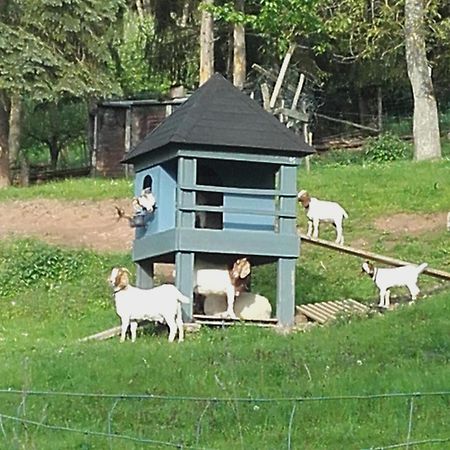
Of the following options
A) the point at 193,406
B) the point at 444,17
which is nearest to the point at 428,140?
the point at 444,17

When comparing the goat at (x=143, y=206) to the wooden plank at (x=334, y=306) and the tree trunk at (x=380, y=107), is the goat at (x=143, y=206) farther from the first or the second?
the tree trunk at (x=380, y=107)

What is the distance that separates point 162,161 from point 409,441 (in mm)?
8945

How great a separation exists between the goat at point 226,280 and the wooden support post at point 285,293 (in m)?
0.51

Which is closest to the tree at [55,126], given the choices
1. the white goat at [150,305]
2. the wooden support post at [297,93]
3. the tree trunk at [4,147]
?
the tree trunk at [4,147]

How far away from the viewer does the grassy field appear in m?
11.0

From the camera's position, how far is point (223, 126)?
18250 millimetres

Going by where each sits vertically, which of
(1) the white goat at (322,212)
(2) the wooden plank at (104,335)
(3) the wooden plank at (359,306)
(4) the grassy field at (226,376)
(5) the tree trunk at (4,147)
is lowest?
(2) the wooden plank at (104,335)

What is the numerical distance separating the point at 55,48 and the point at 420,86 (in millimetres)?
9876

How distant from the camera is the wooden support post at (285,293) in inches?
698

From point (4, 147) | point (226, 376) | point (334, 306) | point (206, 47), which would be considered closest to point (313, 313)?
point (334, 306)

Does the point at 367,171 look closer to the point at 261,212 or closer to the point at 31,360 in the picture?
the point at 261,212

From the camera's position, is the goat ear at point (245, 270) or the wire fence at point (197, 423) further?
the goat ear at point (245, 270)

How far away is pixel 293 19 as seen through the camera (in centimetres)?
3653

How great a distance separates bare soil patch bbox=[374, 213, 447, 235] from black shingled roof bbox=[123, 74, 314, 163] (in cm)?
684
